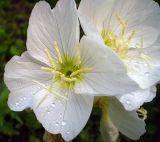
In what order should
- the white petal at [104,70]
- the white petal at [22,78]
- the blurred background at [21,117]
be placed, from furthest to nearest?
1. the blurred background at [21,117]
2. the white petal at [22,78]
3. the white petal at [104,70]

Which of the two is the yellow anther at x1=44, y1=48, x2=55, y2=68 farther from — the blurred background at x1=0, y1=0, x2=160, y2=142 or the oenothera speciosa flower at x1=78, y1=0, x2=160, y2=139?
the blurred background at x1=0, y1=0, x2=160, y2=142

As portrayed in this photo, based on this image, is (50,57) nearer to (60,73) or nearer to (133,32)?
(60,73)

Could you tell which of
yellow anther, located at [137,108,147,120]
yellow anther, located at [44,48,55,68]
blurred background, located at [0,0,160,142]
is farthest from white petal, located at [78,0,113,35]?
blurred background, located at [0,0,160,142]

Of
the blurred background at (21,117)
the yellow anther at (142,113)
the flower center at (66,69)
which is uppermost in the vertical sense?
the flower center at (66,69)

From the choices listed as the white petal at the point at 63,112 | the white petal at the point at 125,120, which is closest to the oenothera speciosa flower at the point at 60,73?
the white petal at the point at 63,112

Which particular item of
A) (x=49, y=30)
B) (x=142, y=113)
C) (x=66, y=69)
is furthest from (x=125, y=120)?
(x=49, y=30)

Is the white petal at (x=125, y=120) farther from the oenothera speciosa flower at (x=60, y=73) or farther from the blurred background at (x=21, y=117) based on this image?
the blurred background at (x=21, y=117)

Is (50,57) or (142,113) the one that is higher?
(50,57)
